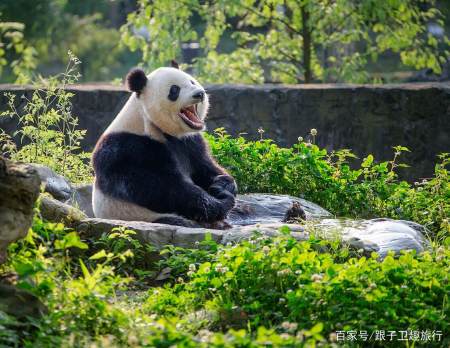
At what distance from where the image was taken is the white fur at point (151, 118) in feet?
22.2

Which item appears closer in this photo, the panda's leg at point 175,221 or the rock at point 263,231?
the rock at point 263,231

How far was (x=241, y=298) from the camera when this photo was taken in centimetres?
501

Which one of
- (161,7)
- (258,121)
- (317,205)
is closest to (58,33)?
(161,7)

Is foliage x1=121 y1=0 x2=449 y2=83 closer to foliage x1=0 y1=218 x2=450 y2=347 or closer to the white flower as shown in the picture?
foliage x1=0 y1=218 x2=450 y2=347

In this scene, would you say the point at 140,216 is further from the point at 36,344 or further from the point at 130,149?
the point at 36,344

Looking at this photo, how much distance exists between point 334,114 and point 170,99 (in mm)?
2988

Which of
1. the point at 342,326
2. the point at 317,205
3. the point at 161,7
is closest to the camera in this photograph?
the point at 342,326

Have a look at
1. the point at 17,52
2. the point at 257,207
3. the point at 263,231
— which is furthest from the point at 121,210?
the point at 17,52

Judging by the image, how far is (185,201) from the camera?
22.0 feet

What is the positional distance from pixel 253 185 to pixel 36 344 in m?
4.06

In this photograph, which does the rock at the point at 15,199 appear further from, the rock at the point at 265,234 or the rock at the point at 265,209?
the rock at the point at 265,209

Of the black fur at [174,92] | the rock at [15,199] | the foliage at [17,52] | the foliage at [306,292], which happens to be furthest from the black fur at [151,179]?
the rock at [15,199]

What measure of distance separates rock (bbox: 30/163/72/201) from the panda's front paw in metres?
1.06

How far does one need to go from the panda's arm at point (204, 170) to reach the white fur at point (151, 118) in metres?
0.18
